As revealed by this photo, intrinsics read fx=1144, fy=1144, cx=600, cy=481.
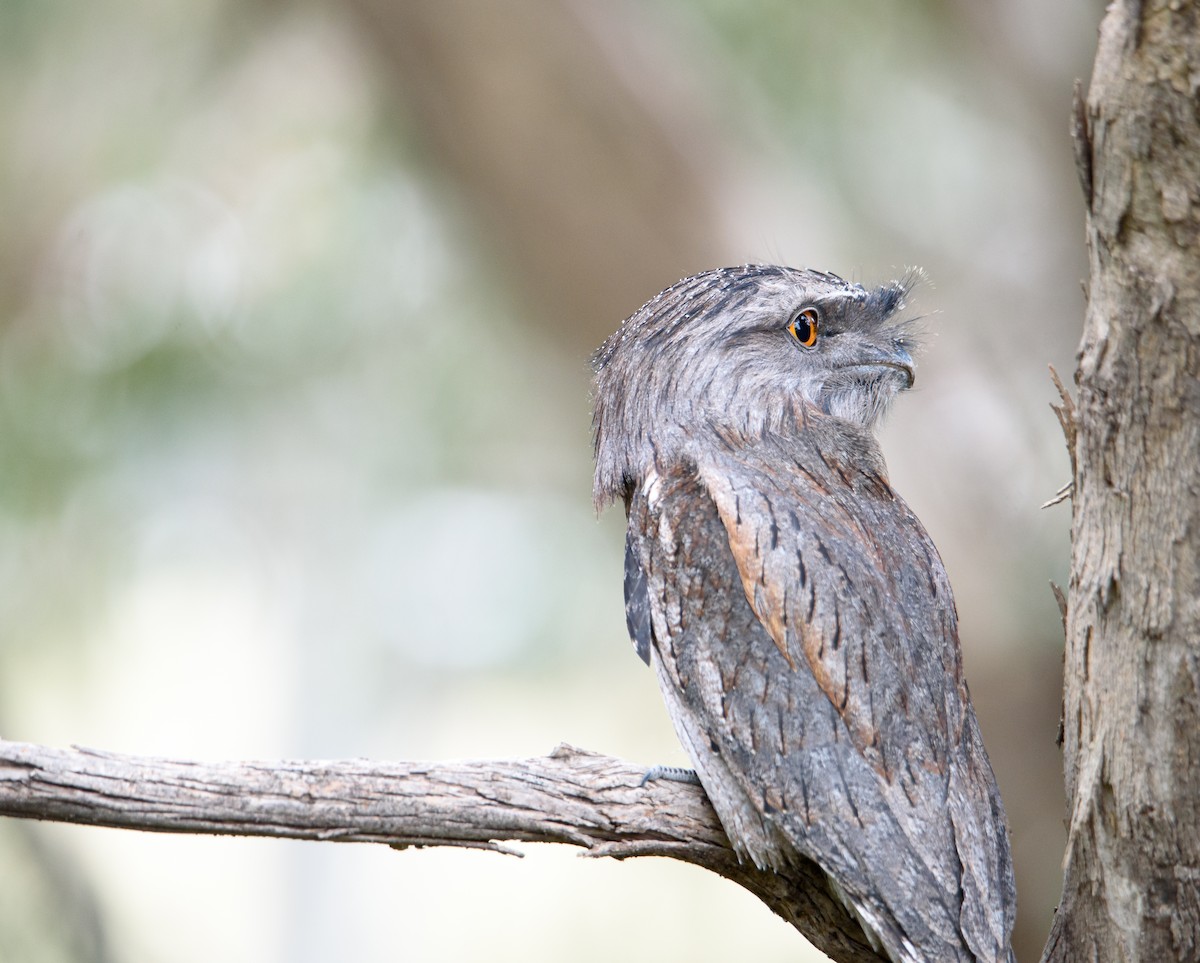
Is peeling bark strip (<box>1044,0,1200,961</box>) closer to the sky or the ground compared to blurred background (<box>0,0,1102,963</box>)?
closer to the ground

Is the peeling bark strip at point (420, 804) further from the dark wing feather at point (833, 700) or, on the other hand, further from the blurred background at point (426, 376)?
the blurred background at point (426, 376)

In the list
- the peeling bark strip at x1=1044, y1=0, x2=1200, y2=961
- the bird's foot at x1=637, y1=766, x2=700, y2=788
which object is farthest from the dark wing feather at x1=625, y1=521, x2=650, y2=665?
the peeling bark strip at x1=1044, y1=0, x2=1200, y2=961

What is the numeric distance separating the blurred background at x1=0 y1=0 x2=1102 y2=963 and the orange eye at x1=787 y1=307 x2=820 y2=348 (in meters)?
1.84

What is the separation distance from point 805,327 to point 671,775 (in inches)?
46.6

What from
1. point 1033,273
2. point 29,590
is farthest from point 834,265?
point 29,590

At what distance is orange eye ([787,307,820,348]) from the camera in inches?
113

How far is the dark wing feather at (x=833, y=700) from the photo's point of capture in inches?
83.5

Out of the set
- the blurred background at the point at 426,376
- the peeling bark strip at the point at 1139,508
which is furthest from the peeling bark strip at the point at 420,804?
the blurred background at the point at 426,376

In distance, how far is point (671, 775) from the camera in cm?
241

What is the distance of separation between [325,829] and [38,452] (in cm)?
494

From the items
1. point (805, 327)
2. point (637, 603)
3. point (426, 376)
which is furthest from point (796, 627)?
point (426, 376)

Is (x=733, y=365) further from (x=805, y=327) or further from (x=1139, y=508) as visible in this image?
(x=1139, y=508)

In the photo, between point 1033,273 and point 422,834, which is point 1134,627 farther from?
point 1033,273

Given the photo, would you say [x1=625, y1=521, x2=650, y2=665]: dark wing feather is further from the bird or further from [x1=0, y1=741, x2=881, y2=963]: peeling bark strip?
[x1=0, y1=741, x2=881, y2=963]: peeling bark strip
